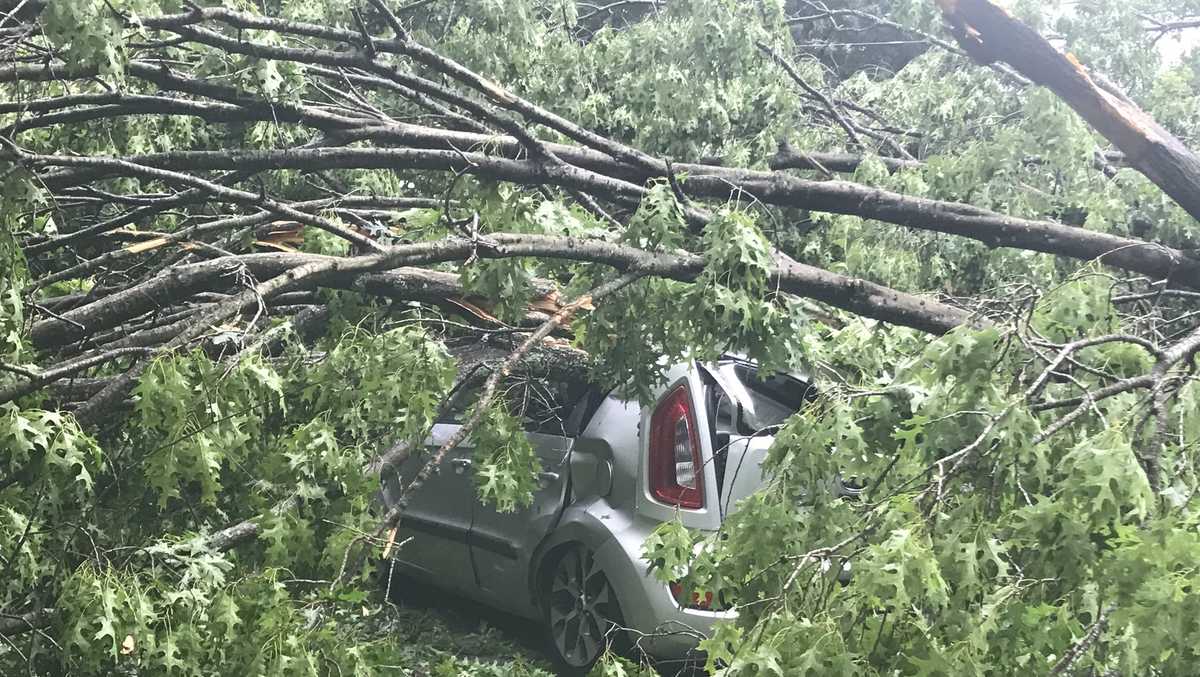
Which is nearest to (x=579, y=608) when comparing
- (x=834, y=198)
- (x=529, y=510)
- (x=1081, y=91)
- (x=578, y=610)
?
(x=578, y=610)

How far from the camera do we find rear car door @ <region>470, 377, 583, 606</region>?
509 centimetres

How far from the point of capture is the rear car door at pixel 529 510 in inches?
201

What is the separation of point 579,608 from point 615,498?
595 millimetres

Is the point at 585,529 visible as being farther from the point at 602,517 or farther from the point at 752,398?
the point at 752,398

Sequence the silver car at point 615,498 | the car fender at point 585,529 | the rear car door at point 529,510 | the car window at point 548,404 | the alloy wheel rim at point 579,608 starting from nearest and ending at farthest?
1. the silver car at point 615,498
2. the car fender at point 585,529
3. the alloy wheel rim at point 579,608
4. the rear car door at point 529,510
5. the car window at point 548,404

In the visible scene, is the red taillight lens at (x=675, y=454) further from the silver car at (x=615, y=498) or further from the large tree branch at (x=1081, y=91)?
the large tree branch at (x=1081, y=91)

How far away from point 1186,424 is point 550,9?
238 inches

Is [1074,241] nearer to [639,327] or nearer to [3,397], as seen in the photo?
[639,327]

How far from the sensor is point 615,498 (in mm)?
4809

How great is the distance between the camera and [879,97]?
8.38 m

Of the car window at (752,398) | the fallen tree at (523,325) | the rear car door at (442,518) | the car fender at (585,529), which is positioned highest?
the fallen tree at (523,325)

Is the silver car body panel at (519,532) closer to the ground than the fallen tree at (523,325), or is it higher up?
closer to the ground

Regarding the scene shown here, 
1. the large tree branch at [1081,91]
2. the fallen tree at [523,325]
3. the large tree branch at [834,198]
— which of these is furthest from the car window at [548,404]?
the large tree branch at [1081,91]

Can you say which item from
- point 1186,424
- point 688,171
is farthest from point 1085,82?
point 1186,424
